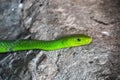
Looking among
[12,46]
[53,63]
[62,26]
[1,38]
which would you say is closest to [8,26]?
[1,38]

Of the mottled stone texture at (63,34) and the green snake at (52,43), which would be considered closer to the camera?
the mottled stone texture at (63,34)

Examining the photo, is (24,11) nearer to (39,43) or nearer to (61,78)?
(39,43)

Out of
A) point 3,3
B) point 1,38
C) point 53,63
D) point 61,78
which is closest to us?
point 61,78

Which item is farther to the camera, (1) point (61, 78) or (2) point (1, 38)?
(2) point (1, 38)

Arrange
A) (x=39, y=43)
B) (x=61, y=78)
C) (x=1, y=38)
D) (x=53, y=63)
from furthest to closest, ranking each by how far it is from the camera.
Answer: (x=1, y=38)
(x=39, y=43)
(x=53, y=63)
(x=61, y=78)

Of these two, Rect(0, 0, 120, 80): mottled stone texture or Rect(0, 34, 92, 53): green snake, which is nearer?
Rect(0, 0, 120, 80): mottled stone texture

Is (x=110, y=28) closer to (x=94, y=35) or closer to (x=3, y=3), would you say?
(x=94, y=35)

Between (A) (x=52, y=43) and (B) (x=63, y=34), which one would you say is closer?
(A) (x=52, y=43)
